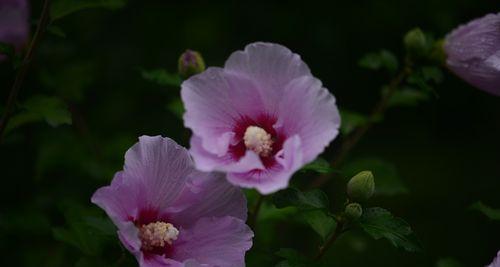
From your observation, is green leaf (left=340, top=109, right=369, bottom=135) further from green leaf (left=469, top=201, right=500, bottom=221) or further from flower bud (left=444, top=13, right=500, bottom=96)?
green leaf (left=469, top=201, right=500, bottom=221)

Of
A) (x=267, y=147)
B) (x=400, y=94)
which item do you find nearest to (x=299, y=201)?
(x=267, y=147)

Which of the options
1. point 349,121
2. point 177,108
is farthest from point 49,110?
point 349,121

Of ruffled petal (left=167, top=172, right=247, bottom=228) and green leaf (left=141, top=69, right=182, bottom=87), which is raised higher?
green leaf (left=141, top=69, right=182, bottom=87)

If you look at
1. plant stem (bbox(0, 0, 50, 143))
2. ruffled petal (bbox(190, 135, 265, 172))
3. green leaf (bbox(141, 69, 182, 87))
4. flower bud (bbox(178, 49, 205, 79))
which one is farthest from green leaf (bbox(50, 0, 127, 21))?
ruffled petal (bbox(190, 135, 265, 172))

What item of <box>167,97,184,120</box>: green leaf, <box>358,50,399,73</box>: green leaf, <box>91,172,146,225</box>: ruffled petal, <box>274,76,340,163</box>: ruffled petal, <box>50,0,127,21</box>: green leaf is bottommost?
<box>167,97,184,120</box>: green leaf

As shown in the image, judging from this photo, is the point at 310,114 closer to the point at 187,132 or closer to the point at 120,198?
the point at 120,198

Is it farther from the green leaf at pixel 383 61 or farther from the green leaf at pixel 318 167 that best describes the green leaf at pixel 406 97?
the green leaf at pixel 318 167

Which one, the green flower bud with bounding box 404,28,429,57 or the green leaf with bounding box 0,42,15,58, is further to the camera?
the green flower bud with bounding box 404,28,429,57
